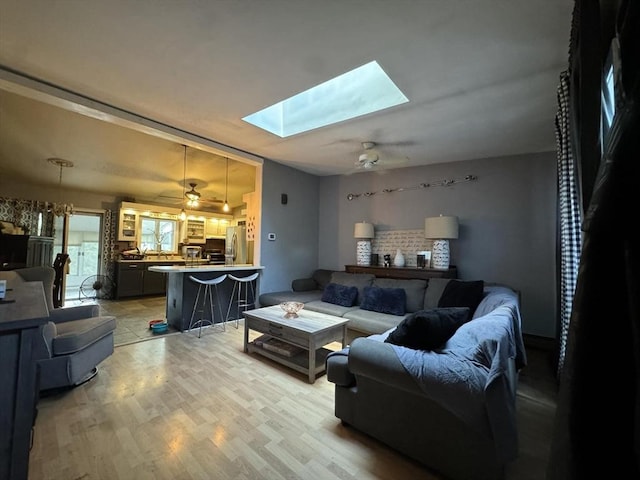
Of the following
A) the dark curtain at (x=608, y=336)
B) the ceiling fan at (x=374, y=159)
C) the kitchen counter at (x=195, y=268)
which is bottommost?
the kitchen counter at (x=195, y=268)

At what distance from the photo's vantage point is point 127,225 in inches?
261

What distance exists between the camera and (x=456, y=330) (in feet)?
6.15

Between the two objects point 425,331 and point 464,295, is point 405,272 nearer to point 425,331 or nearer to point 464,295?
point 464,295

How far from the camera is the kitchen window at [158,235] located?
7051 mm

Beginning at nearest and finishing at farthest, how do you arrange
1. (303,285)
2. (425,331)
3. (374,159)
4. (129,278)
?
(425,331), (374,159), (303,285), (129,278)

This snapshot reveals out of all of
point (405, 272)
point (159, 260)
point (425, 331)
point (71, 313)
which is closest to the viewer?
point (425, 331)

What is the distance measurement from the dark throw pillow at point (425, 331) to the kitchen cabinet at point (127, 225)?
7065mm

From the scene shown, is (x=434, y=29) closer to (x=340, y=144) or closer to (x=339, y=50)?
(x=339, y=50)

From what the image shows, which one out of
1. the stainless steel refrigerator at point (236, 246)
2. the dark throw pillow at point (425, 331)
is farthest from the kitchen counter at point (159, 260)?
the dark throw pillow at point (425, 331)

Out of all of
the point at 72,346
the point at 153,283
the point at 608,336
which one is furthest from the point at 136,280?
the point at 608,336

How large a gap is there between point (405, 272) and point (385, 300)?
2.47 feet

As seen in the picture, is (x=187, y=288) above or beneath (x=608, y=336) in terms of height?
beneath

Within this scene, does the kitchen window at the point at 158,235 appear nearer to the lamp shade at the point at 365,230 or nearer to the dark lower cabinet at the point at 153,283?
the dark lower cabinet at the point at 153,283

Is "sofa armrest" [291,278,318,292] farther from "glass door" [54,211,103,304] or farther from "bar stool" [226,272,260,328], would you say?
"glass door" [54,211,103,304]
